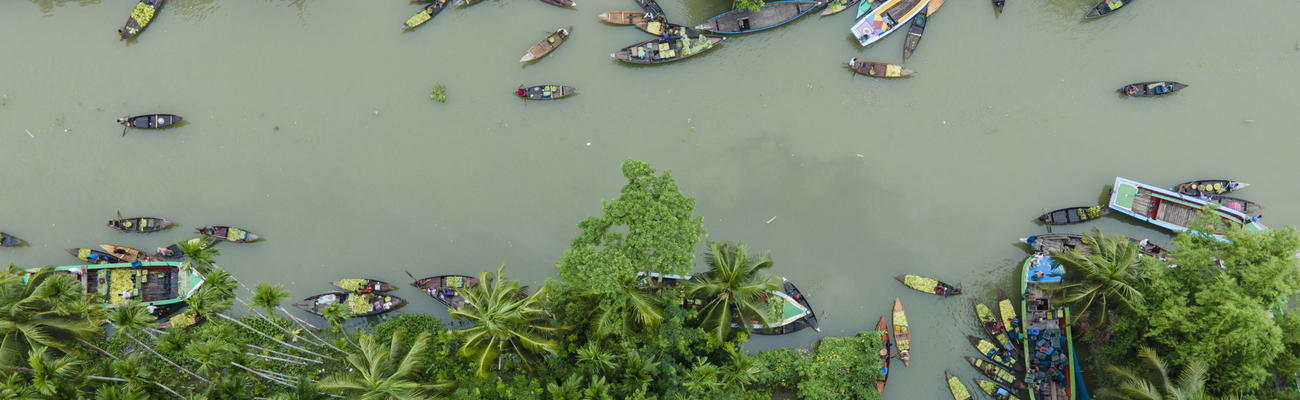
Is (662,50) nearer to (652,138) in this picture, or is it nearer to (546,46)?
(652,138)

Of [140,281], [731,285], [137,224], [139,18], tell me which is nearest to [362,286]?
[140,281]

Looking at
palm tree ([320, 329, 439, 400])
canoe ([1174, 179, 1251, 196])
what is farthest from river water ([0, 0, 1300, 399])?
palm tree ([320, 329, 439, 400])

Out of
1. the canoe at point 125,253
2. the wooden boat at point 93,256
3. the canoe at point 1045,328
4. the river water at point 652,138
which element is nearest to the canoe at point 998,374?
the canoe at point 1045,328

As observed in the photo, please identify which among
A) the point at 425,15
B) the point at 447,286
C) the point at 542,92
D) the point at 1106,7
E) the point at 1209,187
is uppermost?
the point at 1106,7

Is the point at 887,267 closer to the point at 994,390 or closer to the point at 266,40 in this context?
the point at 994,390

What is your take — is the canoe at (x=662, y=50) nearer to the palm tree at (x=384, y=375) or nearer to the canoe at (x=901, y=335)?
the canoe at (x=901, y=335)
